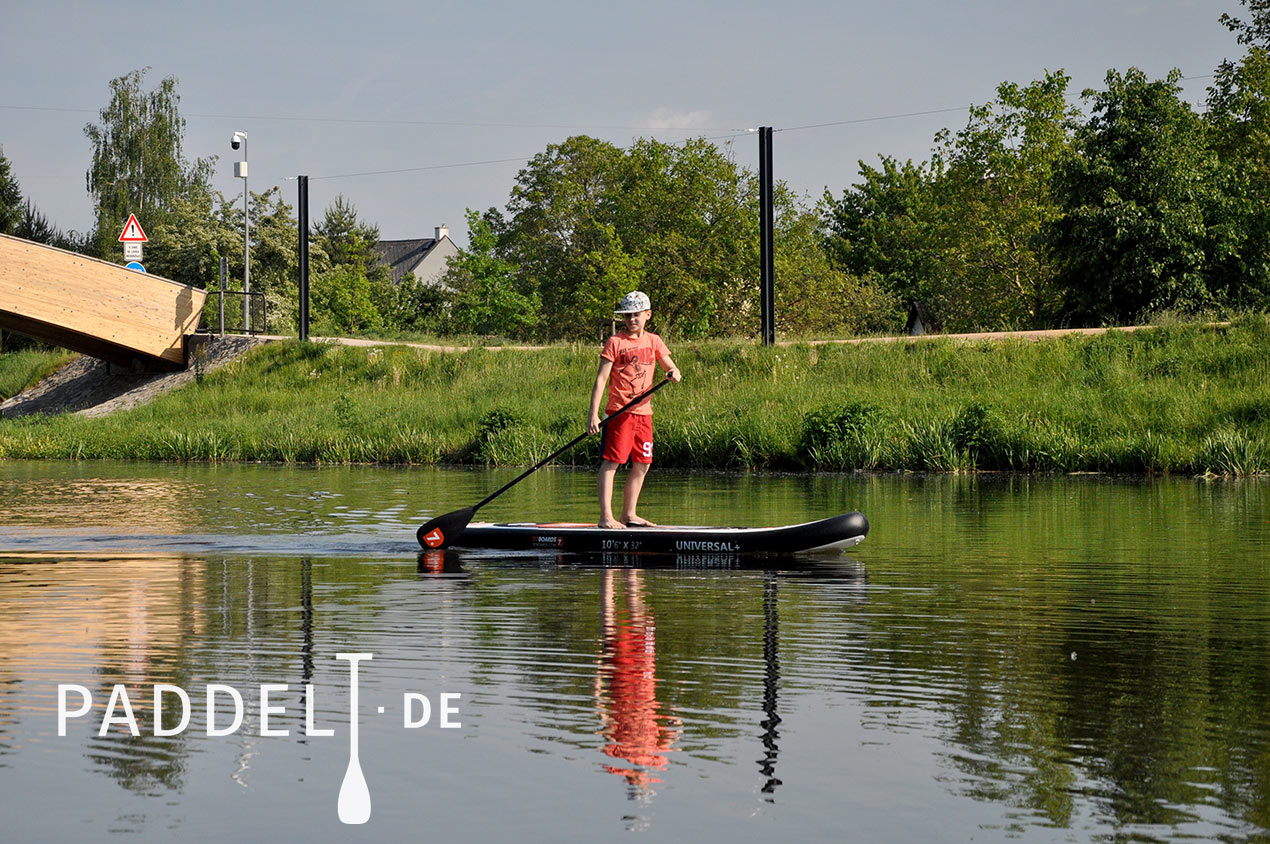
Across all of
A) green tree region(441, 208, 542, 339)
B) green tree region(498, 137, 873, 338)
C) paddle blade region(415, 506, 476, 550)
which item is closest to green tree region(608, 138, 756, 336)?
green tree region(498, 137, 873, 338)

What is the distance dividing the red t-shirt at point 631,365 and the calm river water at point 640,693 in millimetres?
1533

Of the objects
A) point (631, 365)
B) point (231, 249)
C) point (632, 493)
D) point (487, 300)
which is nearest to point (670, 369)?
point (631, 365)

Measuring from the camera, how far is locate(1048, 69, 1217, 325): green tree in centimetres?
3644

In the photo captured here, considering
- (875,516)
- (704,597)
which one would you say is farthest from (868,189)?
(704,597)

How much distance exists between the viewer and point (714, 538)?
1163cm

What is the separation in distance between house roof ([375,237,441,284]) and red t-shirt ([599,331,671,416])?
10322 centimetres

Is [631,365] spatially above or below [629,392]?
above

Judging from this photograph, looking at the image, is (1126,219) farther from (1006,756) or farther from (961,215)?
(1006,756)

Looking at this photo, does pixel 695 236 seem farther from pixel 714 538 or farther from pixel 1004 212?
pixel 714 538

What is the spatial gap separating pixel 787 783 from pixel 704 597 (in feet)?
15.1

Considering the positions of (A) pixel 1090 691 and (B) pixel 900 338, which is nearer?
(A) pixel 1090 691

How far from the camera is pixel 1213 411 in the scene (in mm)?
25578

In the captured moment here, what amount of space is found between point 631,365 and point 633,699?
6.47m

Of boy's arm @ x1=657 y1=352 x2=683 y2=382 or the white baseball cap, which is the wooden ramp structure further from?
boy's arm @ x1=657 y1=352 x2=683 y2=382
